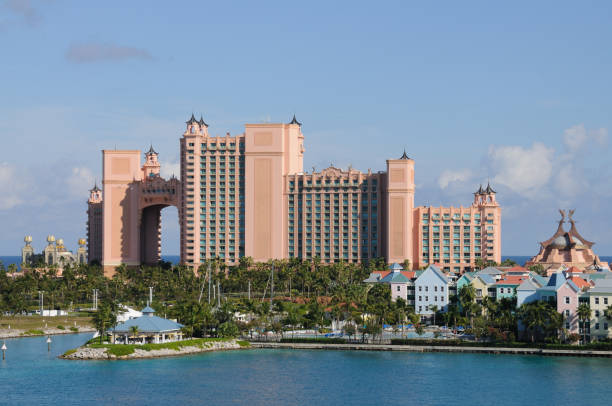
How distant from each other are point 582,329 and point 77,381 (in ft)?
203

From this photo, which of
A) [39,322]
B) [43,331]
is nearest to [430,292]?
[43,331]

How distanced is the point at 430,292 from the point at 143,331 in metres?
47.5

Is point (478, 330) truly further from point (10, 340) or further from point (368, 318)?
point (10, 340)

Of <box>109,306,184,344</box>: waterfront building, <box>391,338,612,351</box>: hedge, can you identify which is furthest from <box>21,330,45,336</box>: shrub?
<box>391,338,612,351</box>: hedge

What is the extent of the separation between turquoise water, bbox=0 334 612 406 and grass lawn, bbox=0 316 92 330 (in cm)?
2823

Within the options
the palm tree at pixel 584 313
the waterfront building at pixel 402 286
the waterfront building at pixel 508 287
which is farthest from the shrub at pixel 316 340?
A: the palm tree at pixel 584 313

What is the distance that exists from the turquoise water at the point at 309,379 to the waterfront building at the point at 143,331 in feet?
18.7

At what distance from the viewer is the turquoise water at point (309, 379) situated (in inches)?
4198

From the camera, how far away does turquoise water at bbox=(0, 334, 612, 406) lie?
10662 cm

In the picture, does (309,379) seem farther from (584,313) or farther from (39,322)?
(39,322)

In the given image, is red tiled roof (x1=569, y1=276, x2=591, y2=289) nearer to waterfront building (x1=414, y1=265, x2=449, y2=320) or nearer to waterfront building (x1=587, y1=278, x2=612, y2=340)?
waterfront building (x1=587, y1=278, x2=612, y2=340)

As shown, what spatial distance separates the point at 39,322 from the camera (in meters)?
172

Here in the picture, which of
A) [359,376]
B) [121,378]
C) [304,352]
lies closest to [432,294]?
[304,352]

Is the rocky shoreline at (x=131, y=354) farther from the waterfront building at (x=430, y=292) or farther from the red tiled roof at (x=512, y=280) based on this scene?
the red tiled roof at (x=512, y=280)
